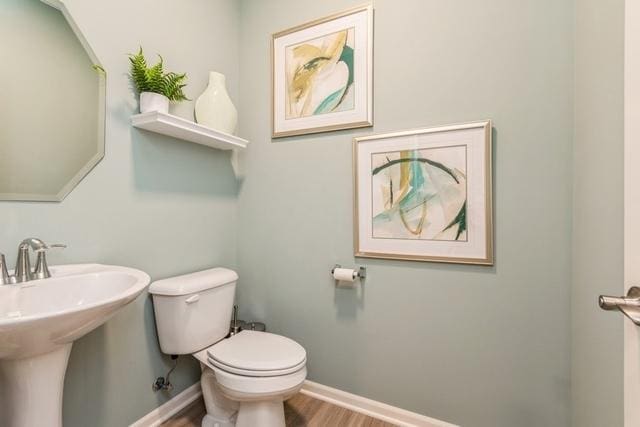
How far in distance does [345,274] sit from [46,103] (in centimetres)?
143

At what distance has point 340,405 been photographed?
157 centimetres

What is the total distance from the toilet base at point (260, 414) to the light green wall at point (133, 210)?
0.52 metres

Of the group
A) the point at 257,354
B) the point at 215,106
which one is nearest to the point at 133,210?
the point at 215,106

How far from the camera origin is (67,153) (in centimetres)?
111

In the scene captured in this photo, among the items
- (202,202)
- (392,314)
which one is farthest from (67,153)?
(392,314)

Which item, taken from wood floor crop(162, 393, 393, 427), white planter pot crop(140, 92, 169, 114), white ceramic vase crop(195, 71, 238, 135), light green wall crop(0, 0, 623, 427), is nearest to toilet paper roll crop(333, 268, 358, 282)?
light green wall crop(0, 0, 623, 427)

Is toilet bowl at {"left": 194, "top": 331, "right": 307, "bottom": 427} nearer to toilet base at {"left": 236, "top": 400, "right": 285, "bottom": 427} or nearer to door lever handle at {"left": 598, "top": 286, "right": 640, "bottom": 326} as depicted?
toilet base at {"left": 236, "top": 400, "right": 285, "bottom": 427}

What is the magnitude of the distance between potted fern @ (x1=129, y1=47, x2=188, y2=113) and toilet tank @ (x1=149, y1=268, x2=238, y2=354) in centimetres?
80

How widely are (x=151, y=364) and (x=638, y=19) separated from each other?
1952mm

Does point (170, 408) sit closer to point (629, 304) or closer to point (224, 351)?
point (224, 351)

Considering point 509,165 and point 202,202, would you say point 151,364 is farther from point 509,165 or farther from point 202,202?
point 509,165

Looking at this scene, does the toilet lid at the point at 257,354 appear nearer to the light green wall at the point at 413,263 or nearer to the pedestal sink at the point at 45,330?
the light green wall at the point at 413,263

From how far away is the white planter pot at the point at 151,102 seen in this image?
1272 millimetres

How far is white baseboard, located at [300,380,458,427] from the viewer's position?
1.41m
